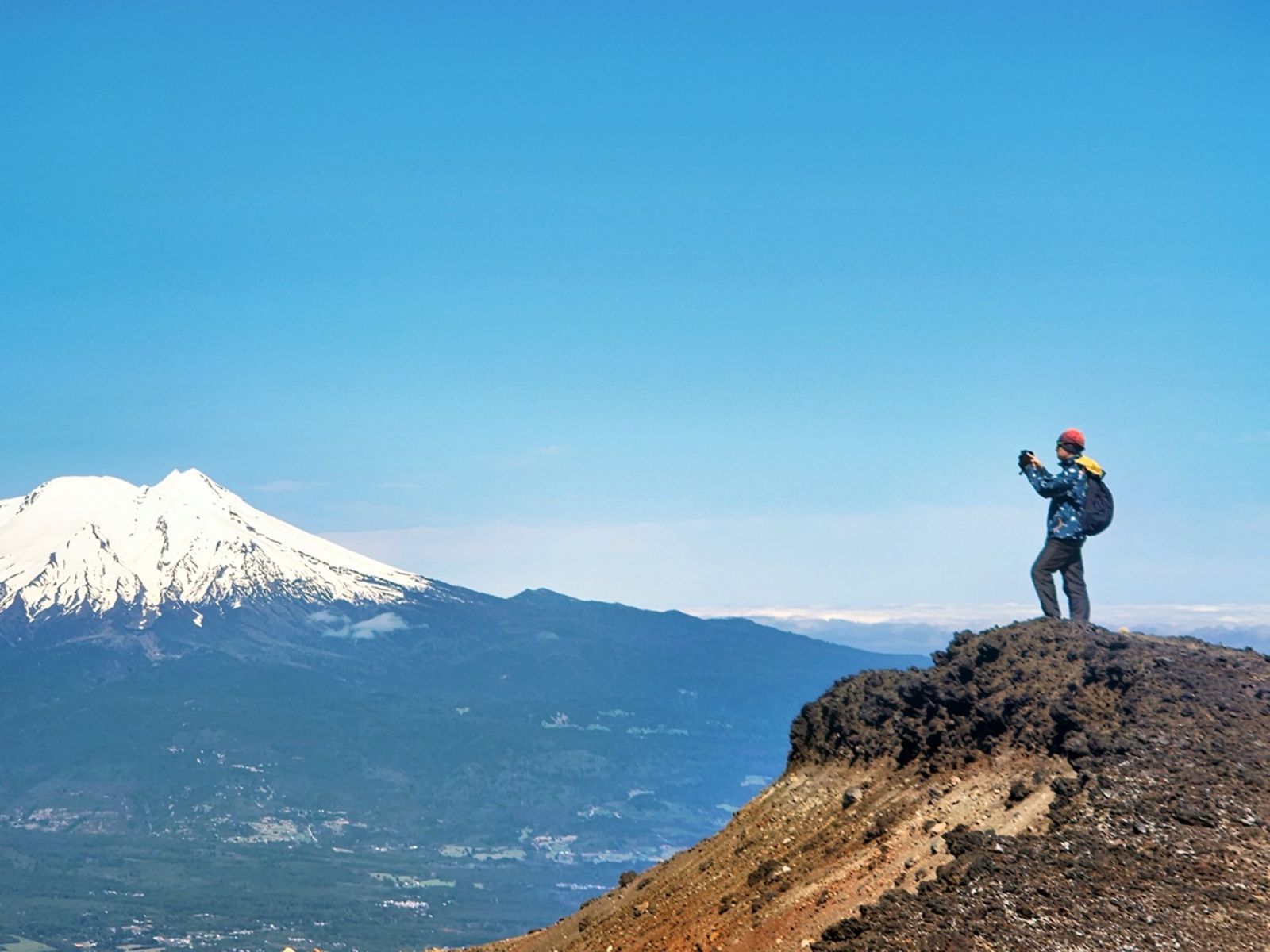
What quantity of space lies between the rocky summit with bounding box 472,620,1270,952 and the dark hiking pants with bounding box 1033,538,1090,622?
101cm

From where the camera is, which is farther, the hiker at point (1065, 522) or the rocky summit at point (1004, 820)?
the hiker at point (1065, 522)

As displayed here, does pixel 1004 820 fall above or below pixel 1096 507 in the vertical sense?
below

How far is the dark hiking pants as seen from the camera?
3131cm

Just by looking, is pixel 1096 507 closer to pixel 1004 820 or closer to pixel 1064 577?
pixel 1064 577

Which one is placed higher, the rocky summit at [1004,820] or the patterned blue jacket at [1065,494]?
the patterned blue jacket at [1065,494]

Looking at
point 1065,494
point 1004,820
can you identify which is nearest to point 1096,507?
point 1065,494

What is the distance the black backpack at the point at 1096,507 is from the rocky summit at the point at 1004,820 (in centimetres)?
213

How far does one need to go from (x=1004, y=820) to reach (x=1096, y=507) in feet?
28.2

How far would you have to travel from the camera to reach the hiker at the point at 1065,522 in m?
30.9

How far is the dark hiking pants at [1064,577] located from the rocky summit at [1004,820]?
101 centimetres

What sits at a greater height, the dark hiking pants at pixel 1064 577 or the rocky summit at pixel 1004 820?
the dark hiking pants at pixel 1064 577

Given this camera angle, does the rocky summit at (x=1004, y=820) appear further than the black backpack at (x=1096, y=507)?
No

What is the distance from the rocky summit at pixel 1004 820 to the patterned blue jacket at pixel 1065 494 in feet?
6.59

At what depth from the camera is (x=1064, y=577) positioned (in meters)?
31.9
